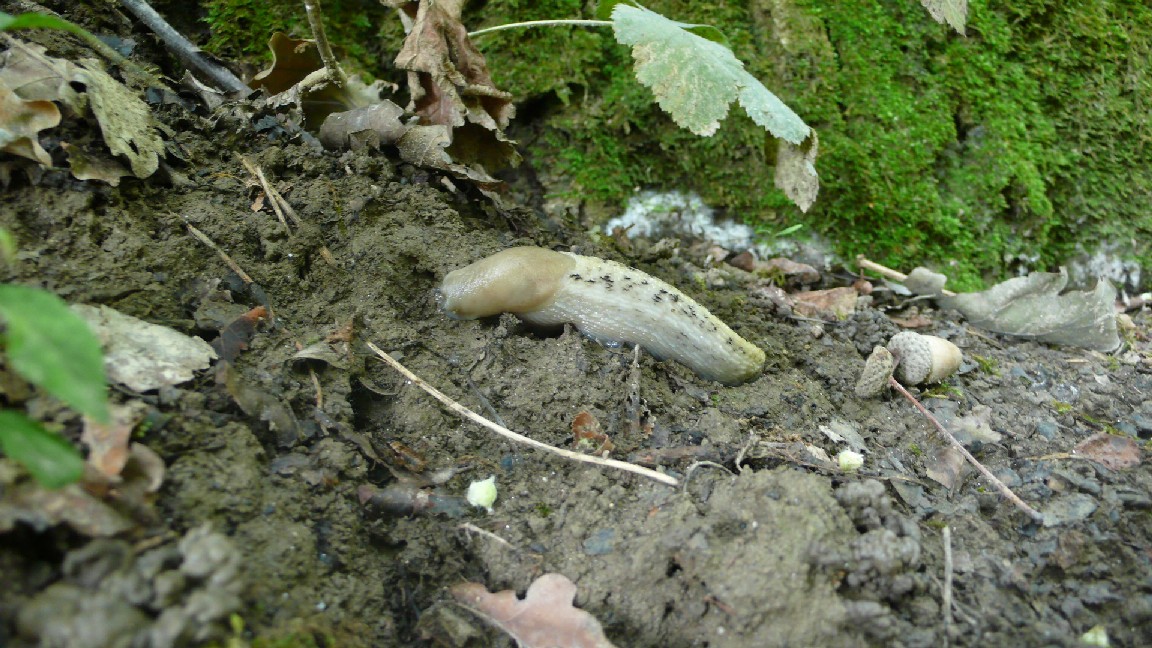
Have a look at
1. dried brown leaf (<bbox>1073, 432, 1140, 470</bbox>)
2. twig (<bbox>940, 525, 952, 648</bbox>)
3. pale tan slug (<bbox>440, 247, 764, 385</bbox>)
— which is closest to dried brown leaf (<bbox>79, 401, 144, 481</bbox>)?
pale tan slug (<bbox>440, 247, 764, 385</bbox>)

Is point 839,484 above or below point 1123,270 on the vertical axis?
above

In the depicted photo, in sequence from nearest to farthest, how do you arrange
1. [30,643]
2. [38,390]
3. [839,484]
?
[30,643], [38,390], [839,484]

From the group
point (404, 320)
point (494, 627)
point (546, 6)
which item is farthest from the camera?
point (546, 6)

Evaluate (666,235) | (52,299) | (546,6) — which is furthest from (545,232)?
(52,299)

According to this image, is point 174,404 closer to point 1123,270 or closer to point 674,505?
point 674,505

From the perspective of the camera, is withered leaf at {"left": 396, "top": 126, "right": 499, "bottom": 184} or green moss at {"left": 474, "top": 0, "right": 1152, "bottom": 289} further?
green moss at {"left": 474, "top": 0, "right": 1152, "bottom": 289}

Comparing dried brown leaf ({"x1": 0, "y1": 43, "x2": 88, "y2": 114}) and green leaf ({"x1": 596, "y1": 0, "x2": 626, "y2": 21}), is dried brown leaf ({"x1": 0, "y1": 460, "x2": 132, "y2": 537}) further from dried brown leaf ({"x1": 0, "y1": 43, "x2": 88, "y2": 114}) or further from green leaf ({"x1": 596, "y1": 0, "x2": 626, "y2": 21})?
green leaf ({"x1": 596, "y1": 0, "x2": 626, "y2": 21})

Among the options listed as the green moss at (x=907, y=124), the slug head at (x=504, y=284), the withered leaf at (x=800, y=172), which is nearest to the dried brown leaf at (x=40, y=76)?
the slug head at (x=504, y=284)
